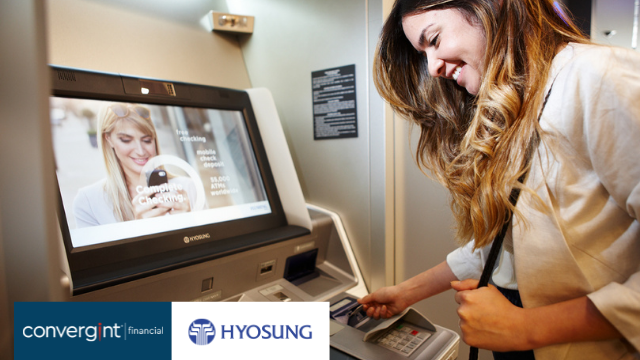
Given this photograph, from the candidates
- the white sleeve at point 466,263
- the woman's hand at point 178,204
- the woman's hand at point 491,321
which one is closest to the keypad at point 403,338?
the white sleeve at point 466,263

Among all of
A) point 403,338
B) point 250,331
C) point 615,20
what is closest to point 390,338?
point 403,338

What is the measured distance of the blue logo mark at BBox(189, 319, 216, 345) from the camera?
644mm

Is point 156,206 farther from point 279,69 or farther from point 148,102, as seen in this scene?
point 279,69

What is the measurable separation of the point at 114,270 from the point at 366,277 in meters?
1.03

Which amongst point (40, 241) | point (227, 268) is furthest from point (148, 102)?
point (40, 241)

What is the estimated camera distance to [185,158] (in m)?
1.38

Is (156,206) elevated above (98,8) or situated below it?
below

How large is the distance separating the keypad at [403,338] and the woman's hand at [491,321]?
0.34 meters

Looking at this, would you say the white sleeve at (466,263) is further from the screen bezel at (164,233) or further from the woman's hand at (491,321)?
the screen bezel at (164,233)

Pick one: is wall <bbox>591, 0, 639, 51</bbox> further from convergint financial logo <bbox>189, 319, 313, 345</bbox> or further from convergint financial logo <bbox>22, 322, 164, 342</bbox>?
convergint financial logo <bbox>22, 322, 164, 342</bbox>

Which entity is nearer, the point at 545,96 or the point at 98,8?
the point at 545,96

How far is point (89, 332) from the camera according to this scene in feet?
1.90

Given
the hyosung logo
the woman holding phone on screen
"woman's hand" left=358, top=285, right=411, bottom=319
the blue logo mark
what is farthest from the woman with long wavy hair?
the woman holding phone on screen

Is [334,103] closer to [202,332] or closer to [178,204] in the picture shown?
[178,204]
